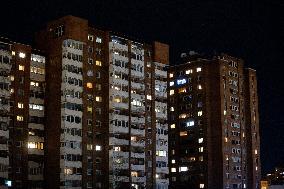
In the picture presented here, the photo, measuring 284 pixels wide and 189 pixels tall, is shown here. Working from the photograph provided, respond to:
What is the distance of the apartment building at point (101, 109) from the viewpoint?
142 m

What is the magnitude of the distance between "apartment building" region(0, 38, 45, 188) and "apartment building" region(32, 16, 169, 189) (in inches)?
97.8

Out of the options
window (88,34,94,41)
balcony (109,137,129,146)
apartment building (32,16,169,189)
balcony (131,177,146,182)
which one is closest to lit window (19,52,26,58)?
apartment building (32,16,169,189)

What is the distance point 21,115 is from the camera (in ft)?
459

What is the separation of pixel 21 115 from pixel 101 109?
23253mm

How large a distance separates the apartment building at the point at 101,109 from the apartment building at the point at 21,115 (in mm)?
2485

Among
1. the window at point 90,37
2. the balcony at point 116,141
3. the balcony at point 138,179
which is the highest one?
the window at point 90,37

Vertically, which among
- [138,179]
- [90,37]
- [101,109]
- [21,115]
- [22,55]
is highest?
[90,37]

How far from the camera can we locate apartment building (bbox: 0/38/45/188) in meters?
135

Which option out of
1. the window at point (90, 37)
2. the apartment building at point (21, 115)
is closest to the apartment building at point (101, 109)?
the window at point (90, 37)

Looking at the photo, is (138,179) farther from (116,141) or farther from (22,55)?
(22,55)

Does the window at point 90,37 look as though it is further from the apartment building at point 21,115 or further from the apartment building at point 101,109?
the apartment building at point 21,115

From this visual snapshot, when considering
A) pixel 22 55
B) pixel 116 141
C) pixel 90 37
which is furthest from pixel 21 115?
pixel 90 37

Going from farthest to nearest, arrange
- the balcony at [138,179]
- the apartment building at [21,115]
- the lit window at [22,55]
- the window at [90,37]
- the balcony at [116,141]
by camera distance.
Answer: 1. the balcony at [138,179]
2. the window at [90,37]
3. the balcony at [116,141]
4. the lit window at [22,55]
5. the apartment building at [21,115]

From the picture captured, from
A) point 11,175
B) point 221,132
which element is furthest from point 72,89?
point 221,132
